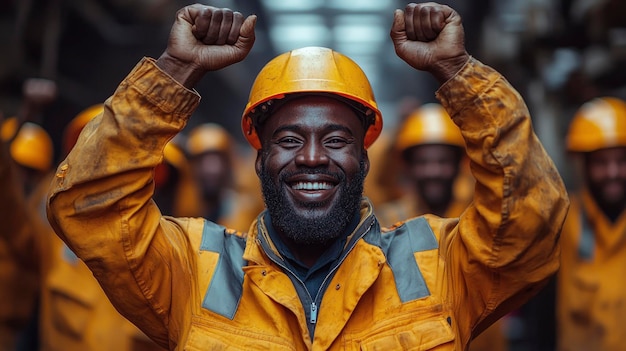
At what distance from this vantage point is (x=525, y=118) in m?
2.96

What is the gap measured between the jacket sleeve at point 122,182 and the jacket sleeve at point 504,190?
85 centimetres

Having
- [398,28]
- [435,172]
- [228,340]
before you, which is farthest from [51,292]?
[398,28]

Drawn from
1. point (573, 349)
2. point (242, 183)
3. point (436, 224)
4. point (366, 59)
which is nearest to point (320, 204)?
point (436, 224)

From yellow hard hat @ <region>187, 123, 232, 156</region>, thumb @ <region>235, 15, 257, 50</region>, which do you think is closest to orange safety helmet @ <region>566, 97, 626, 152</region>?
thumb @ <region>235, 15, 257, 50</region>

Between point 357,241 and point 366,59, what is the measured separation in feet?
88.7

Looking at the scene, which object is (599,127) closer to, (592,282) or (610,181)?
(610,181)

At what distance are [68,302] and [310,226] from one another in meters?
2.88

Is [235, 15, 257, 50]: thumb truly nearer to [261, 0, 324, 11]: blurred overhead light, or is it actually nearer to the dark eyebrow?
the dark eyebrow

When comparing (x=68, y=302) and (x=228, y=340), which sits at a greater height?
(x=228, y=340)

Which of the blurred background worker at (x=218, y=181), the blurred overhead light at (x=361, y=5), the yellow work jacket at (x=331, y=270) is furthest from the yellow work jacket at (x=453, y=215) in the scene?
the blurred overhead light at (x=361, y=5)

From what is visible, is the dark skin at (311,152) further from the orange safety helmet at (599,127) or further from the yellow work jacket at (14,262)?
the orange safety helmet at (599,127)

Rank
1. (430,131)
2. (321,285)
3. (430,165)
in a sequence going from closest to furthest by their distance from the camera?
(321,285)
(430,165)
(430,131)

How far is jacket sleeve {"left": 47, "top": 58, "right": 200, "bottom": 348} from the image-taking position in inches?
116

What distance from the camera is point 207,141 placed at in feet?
31.0
